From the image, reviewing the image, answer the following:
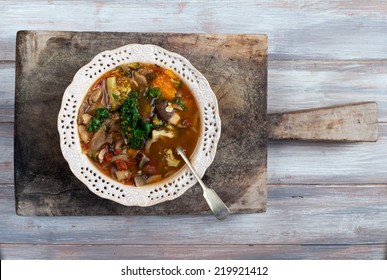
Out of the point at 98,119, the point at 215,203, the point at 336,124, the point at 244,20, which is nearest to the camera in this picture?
the point at 98,119

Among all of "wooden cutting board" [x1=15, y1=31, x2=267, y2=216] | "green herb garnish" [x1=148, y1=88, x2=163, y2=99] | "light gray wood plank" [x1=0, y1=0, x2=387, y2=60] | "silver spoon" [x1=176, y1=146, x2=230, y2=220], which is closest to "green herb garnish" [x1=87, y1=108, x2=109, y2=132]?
"green herb garnish" [x1=148, y1=88, x2=163, y2=99]

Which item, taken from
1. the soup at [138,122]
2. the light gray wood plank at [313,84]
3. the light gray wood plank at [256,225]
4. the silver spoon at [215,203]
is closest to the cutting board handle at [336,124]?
the light gray wood plank at [313,84]

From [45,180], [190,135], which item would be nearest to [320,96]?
[190,135]

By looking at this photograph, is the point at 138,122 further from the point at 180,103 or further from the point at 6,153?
the point at 6,153

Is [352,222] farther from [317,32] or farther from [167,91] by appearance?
[167,91]

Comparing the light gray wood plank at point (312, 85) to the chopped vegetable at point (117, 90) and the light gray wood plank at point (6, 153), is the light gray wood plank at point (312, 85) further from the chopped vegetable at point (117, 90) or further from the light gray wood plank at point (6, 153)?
the light gray wood plank at point (6, 153)

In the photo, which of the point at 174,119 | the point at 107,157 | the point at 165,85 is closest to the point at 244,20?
the point at 165,85
